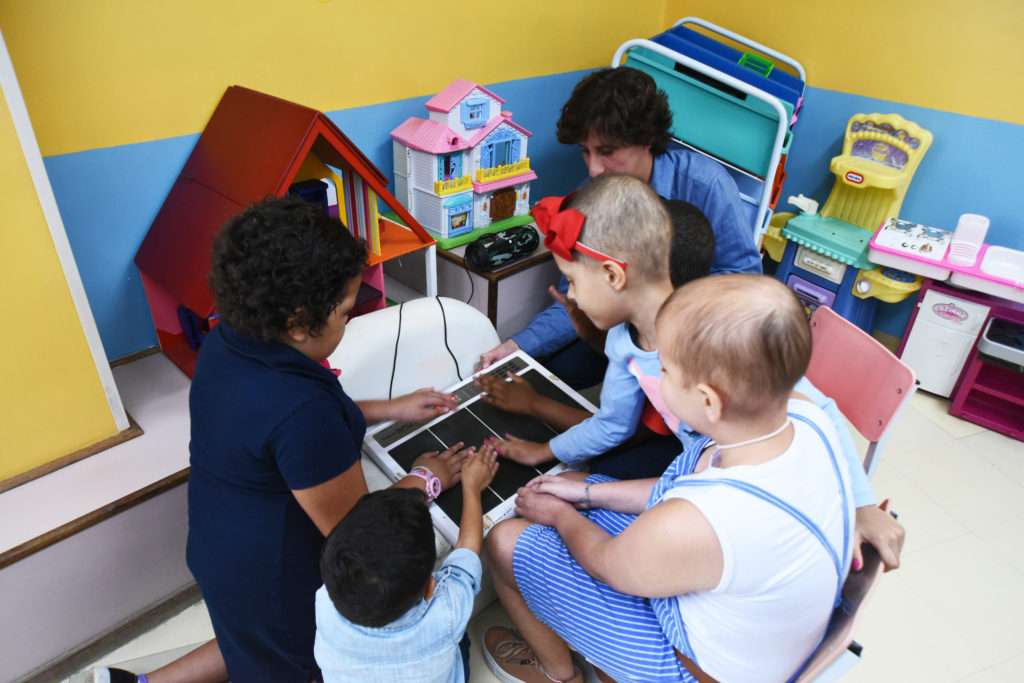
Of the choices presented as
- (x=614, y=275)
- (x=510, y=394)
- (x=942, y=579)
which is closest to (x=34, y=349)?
(x=510, y=394)

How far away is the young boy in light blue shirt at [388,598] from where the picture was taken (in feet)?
3.02

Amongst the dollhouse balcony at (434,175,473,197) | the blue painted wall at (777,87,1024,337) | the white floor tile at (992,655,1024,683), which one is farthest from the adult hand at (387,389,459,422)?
the blue painted wall at (777,87,1024,337)

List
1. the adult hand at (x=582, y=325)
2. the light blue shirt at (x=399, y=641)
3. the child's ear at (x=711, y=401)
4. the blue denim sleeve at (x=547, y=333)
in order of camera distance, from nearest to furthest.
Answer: the child's ear at (x=711, y=401) < the light blue shirt at (x=399, y=641) < the adult hand at (x=582, y=325) < the blue denim sleeve at (x=547, y=333)

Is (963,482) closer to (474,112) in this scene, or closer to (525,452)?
(525,452)

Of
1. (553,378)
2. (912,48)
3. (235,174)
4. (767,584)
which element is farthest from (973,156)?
(235,174)

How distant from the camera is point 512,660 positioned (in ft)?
4.64

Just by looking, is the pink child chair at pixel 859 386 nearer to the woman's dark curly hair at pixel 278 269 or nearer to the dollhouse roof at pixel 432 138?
the woman's dark curly hair at pixel 278 269

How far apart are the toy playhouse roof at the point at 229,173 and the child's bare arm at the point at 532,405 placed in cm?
→ 59

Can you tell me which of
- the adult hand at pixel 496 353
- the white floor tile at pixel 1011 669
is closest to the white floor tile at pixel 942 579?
the white floor tile at pixel 1011 669

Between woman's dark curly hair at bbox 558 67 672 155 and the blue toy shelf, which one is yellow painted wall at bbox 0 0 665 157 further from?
woman's dark curly hair at bbox 558 67 672 155

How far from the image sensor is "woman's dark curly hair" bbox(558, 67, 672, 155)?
1695 mm

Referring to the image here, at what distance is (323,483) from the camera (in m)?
1.02

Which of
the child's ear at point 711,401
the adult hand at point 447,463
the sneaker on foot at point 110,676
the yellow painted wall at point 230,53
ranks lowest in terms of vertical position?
the sneaker on foot at point 110,676

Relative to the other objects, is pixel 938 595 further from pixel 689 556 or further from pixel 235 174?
pixel 235 174
